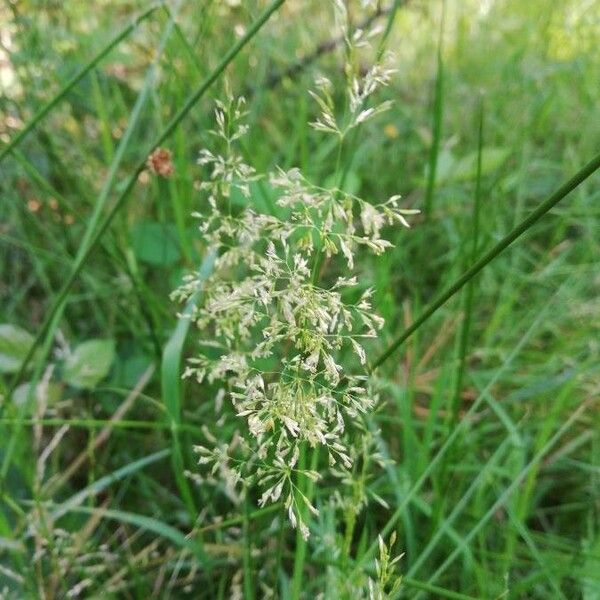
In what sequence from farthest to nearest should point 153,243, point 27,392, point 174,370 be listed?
1. point 153,243
2. point 27,392
3. point 174,370

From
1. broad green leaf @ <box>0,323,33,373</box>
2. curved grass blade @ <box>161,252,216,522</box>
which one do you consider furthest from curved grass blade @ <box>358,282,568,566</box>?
broad green leaf @ <box>0,323,33,373</box>

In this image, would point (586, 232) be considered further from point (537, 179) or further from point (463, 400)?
point (463, 400)

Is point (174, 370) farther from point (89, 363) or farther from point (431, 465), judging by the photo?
point (89, 363)

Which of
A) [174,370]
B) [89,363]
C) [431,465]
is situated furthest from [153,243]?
[431,465]

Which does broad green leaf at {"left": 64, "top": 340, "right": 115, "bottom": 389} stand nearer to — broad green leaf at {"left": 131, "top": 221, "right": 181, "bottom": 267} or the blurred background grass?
the blurred background grass

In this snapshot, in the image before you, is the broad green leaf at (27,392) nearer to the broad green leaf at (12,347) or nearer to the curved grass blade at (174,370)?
the broad green leaf at (12,347)

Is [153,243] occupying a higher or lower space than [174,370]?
higher
